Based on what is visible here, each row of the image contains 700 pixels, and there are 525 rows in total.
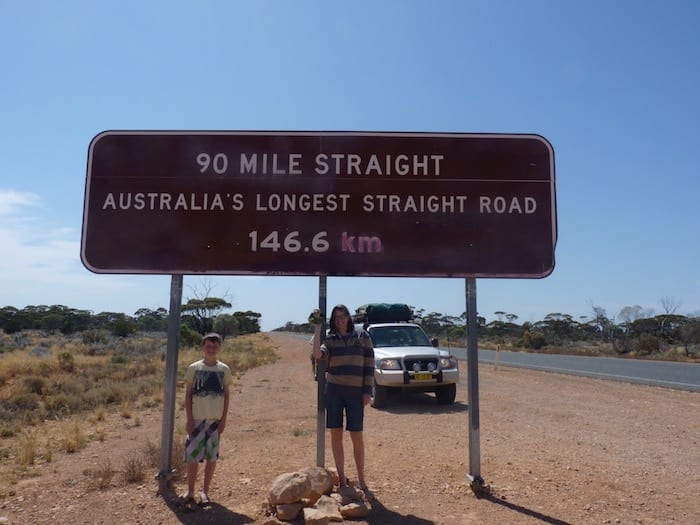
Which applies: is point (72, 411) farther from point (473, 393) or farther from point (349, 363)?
point (473, 393)

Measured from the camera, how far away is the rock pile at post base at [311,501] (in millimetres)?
4785

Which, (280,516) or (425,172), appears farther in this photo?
(425,172)

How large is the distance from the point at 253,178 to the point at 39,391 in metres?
12.7

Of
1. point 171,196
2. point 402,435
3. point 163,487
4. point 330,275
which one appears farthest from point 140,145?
point 402,435

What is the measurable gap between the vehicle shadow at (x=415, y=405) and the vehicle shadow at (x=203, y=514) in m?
6.70

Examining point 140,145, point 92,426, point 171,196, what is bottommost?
point 92,426

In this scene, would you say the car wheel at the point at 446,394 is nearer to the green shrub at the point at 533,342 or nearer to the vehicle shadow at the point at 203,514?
the vehicle shadow at the point at 203,514

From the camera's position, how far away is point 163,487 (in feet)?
18.4

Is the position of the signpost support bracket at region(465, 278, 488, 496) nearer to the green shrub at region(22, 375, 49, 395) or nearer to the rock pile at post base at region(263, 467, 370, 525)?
the rock pile at post base at region(263, 467, 370, 525)

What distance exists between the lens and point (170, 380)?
19.4 feet

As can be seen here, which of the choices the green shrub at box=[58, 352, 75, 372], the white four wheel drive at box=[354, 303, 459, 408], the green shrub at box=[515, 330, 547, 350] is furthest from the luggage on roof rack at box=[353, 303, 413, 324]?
the green shrub at box=[515, 330, 547, 350]

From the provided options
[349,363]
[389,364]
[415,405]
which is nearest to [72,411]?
[389,364]

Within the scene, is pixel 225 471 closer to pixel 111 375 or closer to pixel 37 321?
pixel 111 375

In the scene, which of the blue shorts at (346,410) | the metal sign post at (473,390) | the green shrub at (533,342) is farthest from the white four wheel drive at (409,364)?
the green shrub at (533,342)
